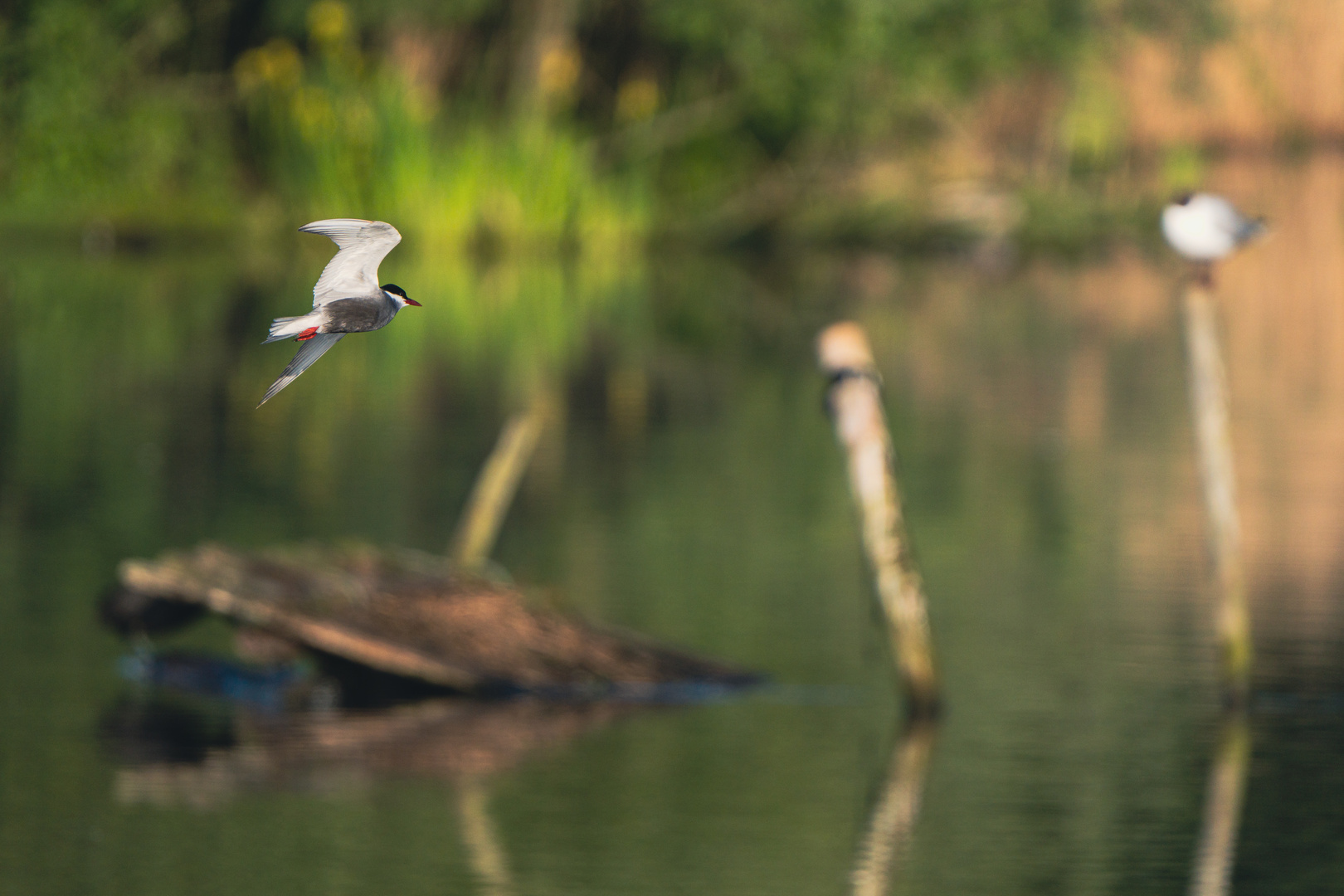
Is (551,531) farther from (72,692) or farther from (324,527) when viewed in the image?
(72,692)

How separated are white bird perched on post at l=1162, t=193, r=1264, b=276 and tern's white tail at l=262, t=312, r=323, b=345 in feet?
22.3

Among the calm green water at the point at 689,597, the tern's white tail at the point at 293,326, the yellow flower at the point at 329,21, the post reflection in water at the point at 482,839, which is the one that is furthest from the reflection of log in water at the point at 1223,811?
the yellow flower at the point at 329,21

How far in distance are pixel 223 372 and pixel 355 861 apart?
2369cm

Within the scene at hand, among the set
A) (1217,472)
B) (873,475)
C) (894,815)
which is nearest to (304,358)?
(894,815)

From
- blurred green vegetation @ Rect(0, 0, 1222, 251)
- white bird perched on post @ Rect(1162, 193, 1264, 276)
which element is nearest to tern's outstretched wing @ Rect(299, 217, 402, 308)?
white bird perched on post @ Rect(1162, 193, 1264, 276)

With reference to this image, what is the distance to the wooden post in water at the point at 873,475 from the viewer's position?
12.9m

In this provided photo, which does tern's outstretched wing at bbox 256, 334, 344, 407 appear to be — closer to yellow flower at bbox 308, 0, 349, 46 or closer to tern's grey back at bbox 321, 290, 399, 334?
tern's grey back at bbox 321, 290, 399, 334

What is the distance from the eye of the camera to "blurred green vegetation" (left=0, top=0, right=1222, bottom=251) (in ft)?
166

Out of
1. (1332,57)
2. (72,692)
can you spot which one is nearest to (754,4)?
(1332,57)

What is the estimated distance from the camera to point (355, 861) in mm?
11531

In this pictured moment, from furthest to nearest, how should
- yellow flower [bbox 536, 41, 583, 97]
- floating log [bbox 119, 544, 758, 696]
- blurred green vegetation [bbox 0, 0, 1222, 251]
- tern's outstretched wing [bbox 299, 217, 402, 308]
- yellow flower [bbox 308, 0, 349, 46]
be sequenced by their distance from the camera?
yellow flower [bbox 536, 41, 583, 97] → blurred green vegetation [bbox 0, 0, 1222, 251] → yellow flower [bbox 308, 0, 349, 46] → floating log [bbox 119, 544, 758, 696] → tern's outstretched wing [bbox 299, 217, 402, 308]

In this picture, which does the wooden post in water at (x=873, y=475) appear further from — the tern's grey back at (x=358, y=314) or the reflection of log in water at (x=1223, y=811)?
the tern's grey back at (x=358, y=314)

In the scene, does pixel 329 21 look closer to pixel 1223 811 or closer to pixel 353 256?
pixel 1223 811

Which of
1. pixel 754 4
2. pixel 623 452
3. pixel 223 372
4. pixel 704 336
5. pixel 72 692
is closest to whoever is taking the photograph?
pixel 72 692
